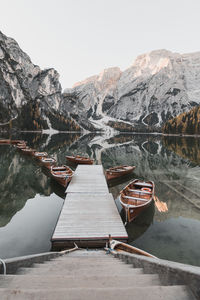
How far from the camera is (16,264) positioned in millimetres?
4789

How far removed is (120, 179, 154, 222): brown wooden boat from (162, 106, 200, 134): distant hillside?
121 meters

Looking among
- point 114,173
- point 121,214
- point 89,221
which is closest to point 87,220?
point 89,221

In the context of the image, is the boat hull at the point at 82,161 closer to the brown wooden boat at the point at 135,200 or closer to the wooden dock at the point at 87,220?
the wooden dock at the point at 87,220

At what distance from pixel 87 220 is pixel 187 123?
137461 mm

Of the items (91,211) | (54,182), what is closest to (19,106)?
(54,182)

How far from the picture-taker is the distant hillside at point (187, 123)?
119m

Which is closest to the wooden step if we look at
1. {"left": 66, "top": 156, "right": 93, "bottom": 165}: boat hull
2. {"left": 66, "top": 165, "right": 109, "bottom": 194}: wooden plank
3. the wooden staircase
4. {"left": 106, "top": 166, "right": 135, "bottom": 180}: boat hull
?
the wooden staircase

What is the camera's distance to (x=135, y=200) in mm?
13625

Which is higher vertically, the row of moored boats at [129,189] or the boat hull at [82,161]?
the row of moored boats at [129,189]

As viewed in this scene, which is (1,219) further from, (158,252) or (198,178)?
(198,178)

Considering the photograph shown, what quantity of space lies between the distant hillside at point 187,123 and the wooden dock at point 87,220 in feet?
410

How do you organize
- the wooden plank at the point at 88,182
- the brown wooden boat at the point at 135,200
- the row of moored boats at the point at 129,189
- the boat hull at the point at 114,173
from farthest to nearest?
the boat hull at the point at 114,173
the wooden plank at the point at 88,182
the row of moored boats at the point at 129,189
the brown wooden boat at the point at 135,200

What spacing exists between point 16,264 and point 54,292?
2831 mm

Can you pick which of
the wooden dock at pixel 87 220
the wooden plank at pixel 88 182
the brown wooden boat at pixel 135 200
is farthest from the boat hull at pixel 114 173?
the wooden dock at pixel 87 220
